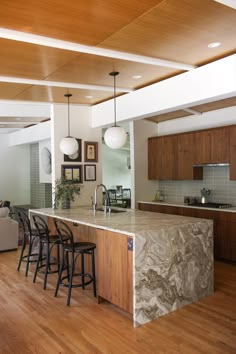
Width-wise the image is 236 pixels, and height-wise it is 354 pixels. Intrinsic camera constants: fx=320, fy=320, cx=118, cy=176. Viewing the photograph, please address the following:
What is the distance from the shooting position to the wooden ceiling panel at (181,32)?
7.91 feet

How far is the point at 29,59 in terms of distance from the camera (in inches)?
134

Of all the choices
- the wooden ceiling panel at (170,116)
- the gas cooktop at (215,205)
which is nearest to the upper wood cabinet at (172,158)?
the wooden ceiling panel at (170,116)

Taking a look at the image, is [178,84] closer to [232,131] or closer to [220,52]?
[220,52]

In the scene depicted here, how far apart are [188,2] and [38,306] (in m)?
3.28

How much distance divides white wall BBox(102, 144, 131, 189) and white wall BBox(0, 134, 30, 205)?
8.68 ft

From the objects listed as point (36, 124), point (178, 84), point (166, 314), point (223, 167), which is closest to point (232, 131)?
point (223, 167)

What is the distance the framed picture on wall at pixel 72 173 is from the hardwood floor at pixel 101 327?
2.21 meters

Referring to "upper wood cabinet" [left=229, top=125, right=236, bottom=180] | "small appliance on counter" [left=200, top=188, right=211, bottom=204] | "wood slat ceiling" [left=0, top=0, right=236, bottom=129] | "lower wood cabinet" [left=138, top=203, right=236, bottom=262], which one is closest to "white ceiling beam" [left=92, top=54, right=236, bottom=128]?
"wood slat ceiling" [left=0, top=0, right=236, bottom=129]

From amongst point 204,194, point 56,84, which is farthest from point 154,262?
point 204,194

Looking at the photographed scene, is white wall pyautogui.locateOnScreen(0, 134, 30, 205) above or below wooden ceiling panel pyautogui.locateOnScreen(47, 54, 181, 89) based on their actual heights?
below

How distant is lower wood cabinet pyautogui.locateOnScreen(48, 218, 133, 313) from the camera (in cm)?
315

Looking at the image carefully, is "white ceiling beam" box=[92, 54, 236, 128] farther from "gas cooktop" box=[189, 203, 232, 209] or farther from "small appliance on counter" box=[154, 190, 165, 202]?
"small appliance on counter" box=[154, 190, 165, 202]

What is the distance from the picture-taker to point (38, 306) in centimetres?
354

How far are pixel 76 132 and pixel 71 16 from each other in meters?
3.40
